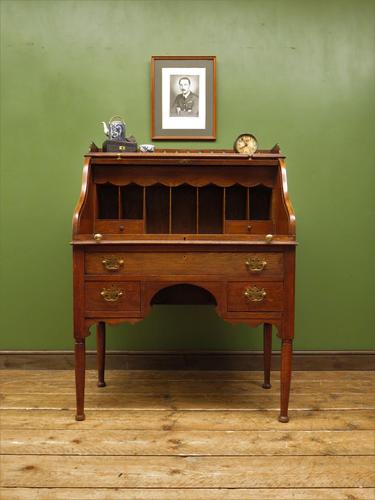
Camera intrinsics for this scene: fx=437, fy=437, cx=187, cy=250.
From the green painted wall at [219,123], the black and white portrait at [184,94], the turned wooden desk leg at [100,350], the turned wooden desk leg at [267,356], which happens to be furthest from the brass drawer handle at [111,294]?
the black and white portrait at [184,94]

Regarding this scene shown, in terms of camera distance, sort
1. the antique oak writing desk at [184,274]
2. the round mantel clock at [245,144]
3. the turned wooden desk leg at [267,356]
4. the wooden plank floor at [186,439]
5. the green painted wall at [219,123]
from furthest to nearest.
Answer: the green painted wall at [219,123] → the turned wooden desk leg at [267,356] → the round mantel clock at [245,144] → the antique oak writing desk at [184,274] → the wooden plank floor at [186,439]

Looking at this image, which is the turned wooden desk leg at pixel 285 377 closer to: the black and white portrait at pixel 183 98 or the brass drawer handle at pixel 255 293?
the brass drawer handle at pixel 255 293

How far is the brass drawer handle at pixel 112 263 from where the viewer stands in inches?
78.0

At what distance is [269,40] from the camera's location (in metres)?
2.65

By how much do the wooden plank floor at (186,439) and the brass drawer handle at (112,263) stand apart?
70 centimetres

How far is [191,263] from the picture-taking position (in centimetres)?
199

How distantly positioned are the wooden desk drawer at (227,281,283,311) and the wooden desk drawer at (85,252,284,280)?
0.04m

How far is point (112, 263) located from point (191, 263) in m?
0.36

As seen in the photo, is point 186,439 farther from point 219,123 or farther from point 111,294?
point 219,123

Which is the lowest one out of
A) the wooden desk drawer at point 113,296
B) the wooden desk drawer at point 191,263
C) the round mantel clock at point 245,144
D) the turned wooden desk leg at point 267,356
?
the turned wooden desk leg at point 267,356

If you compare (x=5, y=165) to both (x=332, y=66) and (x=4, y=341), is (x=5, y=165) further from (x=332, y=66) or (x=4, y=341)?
(x=332, y=66)

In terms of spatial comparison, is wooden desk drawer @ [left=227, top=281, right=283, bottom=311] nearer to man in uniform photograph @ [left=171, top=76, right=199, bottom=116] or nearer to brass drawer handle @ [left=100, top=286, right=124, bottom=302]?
brass drawer handle @ [left=100, top=286, right=124, bottom=302]

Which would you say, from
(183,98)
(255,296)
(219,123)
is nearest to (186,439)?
(255,296)

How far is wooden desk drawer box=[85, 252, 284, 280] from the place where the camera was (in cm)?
199
